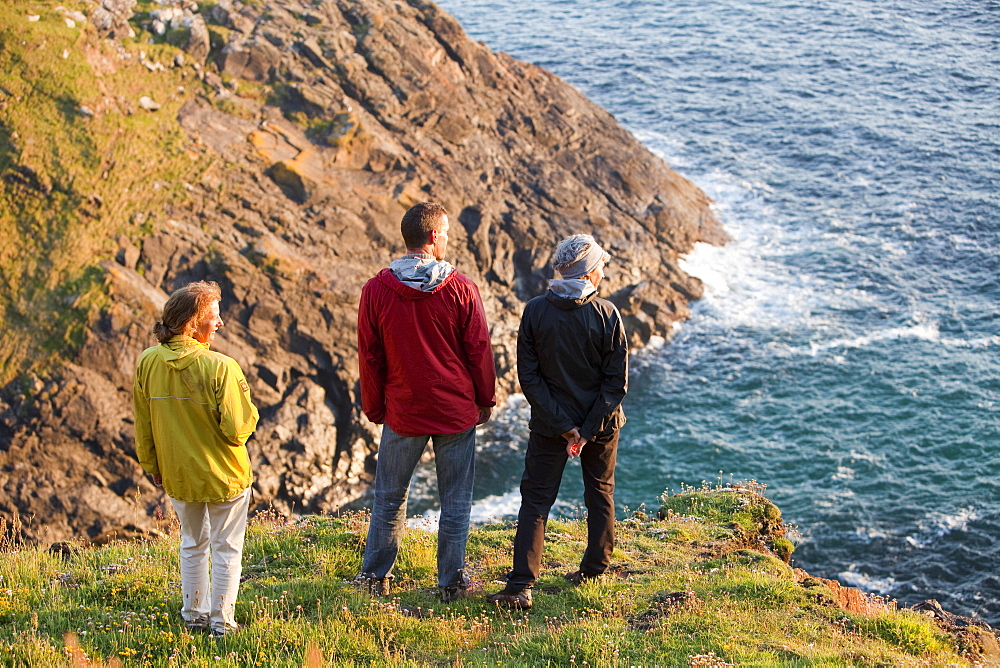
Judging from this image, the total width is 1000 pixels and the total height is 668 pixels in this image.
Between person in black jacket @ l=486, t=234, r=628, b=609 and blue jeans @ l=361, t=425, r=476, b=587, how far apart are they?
550mm

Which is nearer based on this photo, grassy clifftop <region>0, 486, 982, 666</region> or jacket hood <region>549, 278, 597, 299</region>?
grassy clifftop <region>0, 486, 982, 666</region>

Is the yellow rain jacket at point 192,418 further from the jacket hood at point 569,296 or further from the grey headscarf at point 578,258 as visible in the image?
the grey headscarf at point 578,258

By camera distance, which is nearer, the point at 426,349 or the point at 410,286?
the point at 410,286

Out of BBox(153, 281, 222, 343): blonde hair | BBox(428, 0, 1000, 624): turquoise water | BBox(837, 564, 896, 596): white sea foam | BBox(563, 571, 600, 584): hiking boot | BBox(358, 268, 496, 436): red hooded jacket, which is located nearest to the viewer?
BBox(153, 281, 222, 343): blonde hair

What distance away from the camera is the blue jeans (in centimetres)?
732

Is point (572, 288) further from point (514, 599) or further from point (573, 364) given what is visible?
point (514, 599)

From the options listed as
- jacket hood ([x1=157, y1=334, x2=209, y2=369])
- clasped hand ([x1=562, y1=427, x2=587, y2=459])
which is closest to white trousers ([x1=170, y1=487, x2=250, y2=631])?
jacket hood ([x1=157, y1=334, x2=209, y2=369])

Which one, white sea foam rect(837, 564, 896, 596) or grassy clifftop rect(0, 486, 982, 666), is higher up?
grassy clifftop rect(0, 486, 982, 666)

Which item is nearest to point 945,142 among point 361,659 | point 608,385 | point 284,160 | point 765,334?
point 765,334

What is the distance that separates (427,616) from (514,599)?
2.68ft

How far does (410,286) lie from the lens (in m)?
6.93

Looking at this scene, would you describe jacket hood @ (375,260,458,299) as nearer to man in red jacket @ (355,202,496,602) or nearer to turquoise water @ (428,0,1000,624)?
man in red jacket @ (355,202,496,602)

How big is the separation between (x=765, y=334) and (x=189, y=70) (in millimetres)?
19985

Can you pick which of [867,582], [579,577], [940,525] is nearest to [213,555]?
[579,577]
